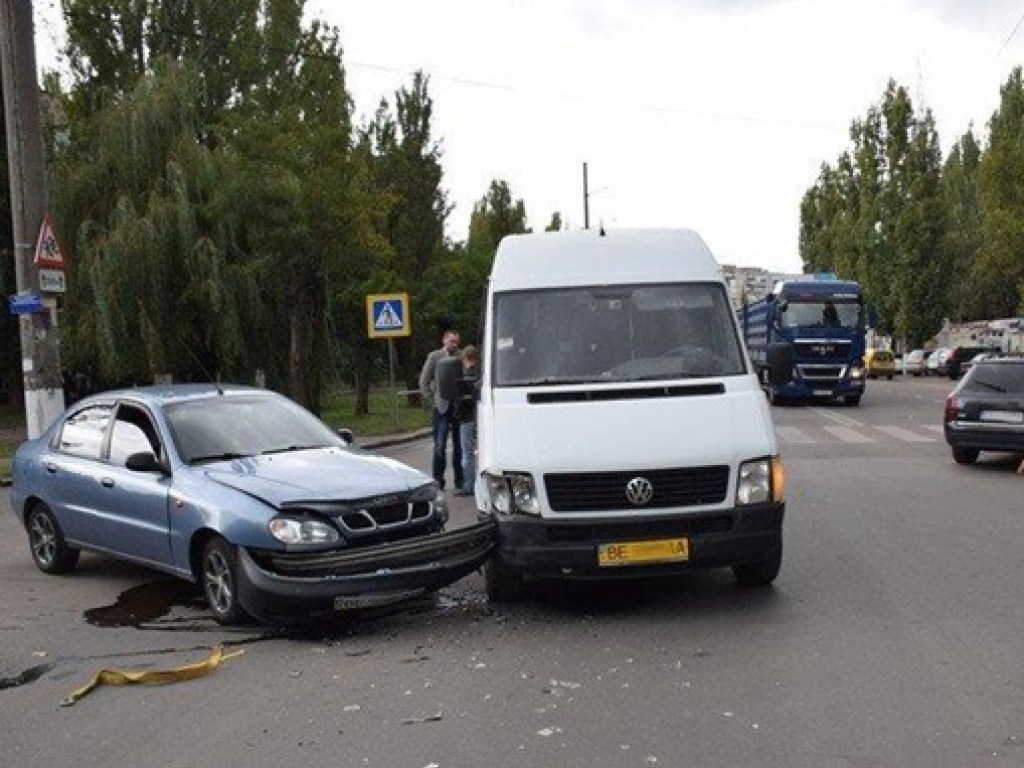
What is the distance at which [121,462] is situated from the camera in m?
8.14

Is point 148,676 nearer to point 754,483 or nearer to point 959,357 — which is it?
point 754,483

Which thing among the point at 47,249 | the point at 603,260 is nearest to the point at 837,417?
the point at 47,249

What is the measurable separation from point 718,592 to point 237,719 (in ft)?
11.9

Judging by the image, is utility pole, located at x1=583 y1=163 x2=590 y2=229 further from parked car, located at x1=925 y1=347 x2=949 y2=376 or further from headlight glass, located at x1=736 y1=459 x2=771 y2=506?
headlight glass, located at x1=736 y1=459 x2=771 y2=506

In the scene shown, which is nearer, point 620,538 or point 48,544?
point 620,538

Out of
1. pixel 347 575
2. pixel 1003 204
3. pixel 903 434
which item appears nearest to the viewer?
pixel 347 575

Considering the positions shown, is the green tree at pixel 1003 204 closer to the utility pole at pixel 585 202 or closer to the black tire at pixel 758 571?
the utility pole at pixel 585 202

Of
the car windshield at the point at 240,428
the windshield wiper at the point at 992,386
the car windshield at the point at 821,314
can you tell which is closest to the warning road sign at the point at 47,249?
the car windshield at the point at 240,428

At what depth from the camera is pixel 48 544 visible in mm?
9109

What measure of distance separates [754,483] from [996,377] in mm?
9821

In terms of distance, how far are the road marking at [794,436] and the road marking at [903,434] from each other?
5.09 ft

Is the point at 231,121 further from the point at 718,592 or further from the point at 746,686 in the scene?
the point at 746,686

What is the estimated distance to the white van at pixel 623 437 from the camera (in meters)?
6.81

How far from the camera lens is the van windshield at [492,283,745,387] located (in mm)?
7684
